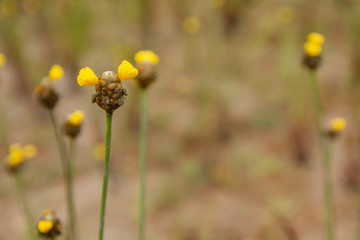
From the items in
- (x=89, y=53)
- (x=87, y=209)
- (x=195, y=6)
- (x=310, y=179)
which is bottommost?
(x=87, y=209)

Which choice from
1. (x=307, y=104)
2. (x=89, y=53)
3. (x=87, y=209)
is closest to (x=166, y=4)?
(x=89, y=53)

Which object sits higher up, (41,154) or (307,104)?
(307,104)

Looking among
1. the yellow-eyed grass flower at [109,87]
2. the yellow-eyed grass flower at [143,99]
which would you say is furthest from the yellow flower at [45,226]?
the yellow-eyed grass flower at [109,87]

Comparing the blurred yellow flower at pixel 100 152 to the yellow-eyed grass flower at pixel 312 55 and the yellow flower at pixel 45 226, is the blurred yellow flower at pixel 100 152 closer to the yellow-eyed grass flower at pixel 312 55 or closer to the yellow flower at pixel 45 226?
the yellow flower at pixel 45 226

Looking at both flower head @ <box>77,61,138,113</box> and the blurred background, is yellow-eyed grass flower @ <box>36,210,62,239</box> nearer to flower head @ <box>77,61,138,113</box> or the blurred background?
flower head @ <box>77,61,138,113</box>

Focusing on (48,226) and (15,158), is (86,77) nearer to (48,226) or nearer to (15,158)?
(48,226)

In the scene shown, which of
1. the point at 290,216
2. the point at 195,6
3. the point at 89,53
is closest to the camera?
the point at 290,216

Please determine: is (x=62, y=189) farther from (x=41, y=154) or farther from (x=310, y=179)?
(x=310, y=179)

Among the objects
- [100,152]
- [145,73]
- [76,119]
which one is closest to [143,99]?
[145,73]
